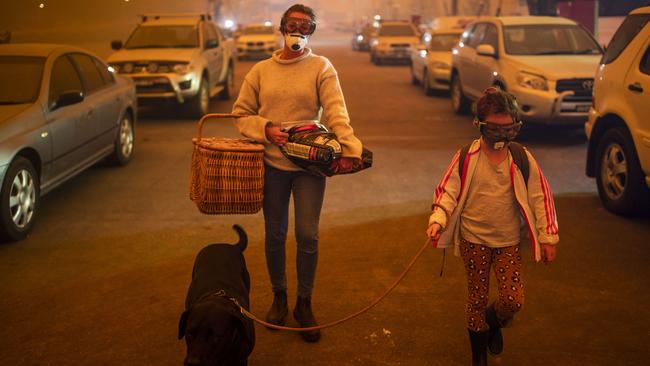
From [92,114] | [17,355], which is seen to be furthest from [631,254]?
[92,114]

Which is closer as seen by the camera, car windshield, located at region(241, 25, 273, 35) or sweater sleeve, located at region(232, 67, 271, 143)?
sweater sleeve, located at region(232, 67, 271, 143)

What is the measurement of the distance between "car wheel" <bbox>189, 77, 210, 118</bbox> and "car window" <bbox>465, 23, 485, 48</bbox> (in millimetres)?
5071

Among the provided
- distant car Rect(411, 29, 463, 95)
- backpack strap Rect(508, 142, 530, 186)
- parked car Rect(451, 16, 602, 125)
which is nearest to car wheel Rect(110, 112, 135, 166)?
parked car Rect(451, 16, 602, 125)

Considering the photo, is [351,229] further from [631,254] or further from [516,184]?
[516,184]

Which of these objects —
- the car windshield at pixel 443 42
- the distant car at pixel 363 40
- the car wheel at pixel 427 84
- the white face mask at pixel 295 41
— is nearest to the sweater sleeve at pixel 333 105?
the white face mask at pixel 295 41

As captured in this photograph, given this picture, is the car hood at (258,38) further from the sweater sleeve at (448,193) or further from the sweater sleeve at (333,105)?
the sweater sleeve at (448,193)

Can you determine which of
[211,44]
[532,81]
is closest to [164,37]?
[211,44]

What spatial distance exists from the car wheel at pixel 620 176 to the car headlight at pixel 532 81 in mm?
3688

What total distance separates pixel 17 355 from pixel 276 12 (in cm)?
15197

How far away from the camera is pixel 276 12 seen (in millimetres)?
152375

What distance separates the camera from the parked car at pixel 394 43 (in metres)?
28.8

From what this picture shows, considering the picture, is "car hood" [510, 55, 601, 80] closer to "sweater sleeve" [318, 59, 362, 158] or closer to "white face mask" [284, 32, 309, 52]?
"sweater sleeve" [318, 59, 362, 158]

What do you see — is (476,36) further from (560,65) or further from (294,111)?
(294,111)

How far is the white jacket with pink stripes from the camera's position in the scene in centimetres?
386
